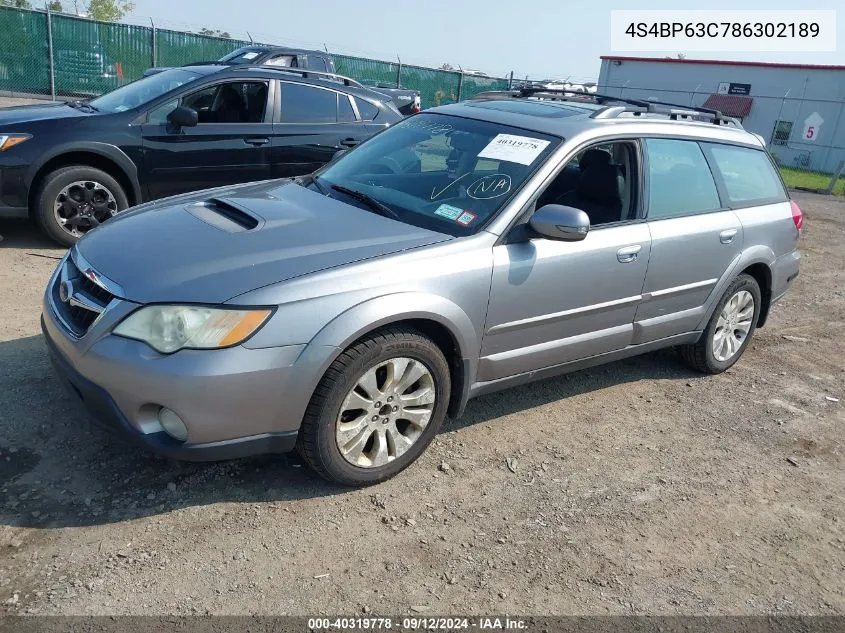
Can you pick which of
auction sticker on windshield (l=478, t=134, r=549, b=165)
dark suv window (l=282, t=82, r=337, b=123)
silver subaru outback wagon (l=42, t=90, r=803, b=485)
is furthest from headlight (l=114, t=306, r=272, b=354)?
dark suv window (l=282, t=82, r=337, b=123)

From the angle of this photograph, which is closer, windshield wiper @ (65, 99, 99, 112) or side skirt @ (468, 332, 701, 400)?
side skirt @ (468, 332, 701, 400)

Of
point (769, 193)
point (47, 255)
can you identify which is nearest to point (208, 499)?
point (47, 255)

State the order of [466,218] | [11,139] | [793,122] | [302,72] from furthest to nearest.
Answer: [793,122]
[302,72]
[11,139]
[466,218]

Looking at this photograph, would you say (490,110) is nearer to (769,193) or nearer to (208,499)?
(769,193)

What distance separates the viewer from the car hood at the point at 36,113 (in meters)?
6.07

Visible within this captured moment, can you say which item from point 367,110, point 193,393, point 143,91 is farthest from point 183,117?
point 193,393

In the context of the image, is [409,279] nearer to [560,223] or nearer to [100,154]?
[560,223]

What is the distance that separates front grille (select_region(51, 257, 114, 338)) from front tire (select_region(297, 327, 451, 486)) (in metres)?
0.96

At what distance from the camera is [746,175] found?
16.4 ft

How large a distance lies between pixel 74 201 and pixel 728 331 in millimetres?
5341

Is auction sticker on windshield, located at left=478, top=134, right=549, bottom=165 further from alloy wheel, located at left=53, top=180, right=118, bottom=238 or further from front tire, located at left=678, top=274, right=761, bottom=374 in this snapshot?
alloy wheel, located at left=53, top=180, right=118, bottom=238

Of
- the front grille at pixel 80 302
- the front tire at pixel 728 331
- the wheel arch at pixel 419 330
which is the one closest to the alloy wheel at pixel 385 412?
the wheel arch at pixel 419 330

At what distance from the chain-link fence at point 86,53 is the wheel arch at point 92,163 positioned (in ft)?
38.6

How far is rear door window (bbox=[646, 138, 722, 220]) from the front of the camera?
14.0 ft
